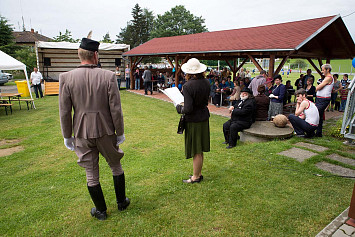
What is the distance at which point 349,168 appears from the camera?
13.4 feet

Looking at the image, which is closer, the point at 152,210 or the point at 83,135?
the point at 83,135

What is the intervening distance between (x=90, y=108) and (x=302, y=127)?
5136 millimetres

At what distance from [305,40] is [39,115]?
1023 centimetres

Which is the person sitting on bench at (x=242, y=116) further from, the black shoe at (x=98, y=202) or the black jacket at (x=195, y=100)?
the black shoe at (x=98, y=202)

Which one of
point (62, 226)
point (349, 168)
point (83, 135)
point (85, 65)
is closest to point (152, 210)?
point (62, 226)

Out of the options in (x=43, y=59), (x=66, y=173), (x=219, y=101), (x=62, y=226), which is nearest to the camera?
(x=62, y=226)

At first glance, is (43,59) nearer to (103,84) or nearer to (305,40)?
(305,40)

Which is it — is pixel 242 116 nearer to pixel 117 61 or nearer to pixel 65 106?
pixel 65 106

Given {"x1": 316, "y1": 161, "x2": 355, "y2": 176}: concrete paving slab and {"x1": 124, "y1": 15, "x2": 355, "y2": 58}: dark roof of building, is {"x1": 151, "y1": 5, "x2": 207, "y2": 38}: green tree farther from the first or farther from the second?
{"x1": 316, "y1": 161, "x2": 355, "y2": 176}: concrete paving slab

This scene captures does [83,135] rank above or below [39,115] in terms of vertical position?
above

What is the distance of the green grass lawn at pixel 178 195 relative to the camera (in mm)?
2660

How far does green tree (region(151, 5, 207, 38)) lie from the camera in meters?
59.0

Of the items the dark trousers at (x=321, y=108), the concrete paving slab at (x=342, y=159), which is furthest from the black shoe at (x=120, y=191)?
the dark trousers at (x=321, y=108)

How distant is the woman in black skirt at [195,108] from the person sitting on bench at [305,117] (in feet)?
11.2
